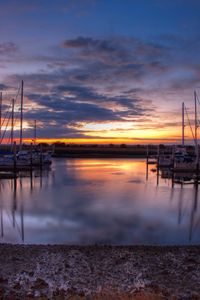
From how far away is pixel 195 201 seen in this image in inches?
880

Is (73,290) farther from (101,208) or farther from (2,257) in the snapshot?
(101,208)

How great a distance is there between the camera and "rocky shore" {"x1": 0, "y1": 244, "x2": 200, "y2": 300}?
24.2ft

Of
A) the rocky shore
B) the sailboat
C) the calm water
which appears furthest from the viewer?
the sailboat

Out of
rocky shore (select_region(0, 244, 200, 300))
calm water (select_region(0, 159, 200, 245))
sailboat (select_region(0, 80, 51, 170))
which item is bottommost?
calm water (select_region(0, 159, 200, 245))

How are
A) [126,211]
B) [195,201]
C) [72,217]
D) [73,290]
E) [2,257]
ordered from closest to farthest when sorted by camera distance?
[73,290] < [2,257] < [72,217] < [126,211] < [195,201]

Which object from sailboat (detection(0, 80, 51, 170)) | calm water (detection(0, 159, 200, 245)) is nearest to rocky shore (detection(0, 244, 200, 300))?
calm water (detection(0, 159, 200, 245))

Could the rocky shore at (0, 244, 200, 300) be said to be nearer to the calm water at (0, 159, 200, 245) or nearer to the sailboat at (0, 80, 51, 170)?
the calm water at (0, 159, 200, 245)

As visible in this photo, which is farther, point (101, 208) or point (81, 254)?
point (101, 208)

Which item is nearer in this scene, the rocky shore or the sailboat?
the rocky shore

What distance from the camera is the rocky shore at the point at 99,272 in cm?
739

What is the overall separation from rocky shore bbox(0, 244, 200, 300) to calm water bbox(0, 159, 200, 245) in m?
1.92

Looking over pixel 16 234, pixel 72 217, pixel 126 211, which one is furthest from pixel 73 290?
pixel 126 211

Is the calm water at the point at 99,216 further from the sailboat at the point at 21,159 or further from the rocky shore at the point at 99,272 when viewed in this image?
the sailboat at the point at 21,159

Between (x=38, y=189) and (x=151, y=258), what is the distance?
18.9m
